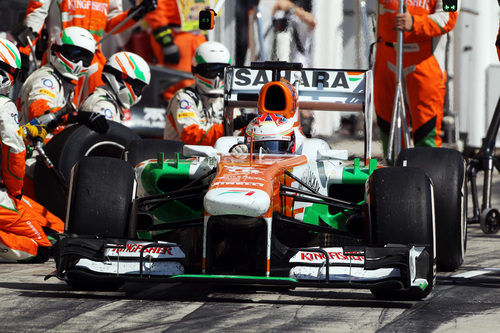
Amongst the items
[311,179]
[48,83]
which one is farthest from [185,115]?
[311,179]

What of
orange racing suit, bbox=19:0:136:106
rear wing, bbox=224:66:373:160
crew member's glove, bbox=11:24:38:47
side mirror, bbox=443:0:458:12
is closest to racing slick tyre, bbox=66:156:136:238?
rear wing, bbox=224:66:373:160

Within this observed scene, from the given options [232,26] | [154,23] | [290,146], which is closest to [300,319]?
[290,146]

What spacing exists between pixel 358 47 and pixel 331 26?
4.59 feet

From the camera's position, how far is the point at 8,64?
821cm

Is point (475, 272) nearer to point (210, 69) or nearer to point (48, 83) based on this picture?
point (210, 69)

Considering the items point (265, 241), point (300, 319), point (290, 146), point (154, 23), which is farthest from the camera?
point (154, 23)

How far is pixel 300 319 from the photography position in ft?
18.6

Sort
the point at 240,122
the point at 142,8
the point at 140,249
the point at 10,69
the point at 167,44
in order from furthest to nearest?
the point at 167,44 < the point at 142,8 < the point at 240,122 < the point at 10,69 < the point at 140,249

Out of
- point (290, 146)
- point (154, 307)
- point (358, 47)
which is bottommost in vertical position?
point (154, 307)

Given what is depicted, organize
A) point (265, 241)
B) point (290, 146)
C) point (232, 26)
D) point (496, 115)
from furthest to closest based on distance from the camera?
1. point (232, 26)
2. point (496, 115)
3. point (290, 146)
4. point (265, 241)

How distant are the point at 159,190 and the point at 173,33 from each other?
28.2ft

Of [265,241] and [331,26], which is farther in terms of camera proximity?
[331,26]

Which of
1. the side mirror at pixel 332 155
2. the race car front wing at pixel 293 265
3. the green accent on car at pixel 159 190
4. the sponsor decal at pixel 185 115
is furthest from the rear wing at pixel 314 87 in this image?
the race car front wing at pixel 293 265

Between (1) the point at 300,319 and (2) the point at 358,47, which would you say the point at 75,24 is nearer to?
(2) the point at 358,47
